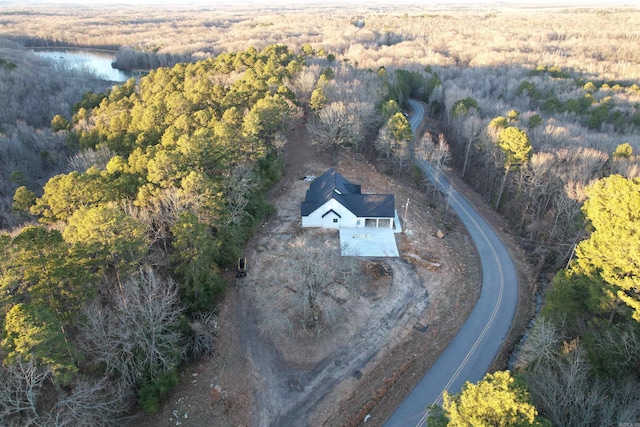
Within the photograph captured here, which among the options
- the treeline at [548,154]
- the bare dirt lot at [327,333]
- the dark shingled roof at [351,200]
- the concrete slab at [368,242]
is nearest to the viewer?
the bare dirt lot at [327,333]

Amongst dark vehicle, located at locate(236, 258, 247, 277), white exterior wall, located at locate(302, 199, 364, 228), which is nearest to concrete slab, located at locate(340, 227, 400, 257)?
white exterior wall, located at locate(302, 199, 364, 228)

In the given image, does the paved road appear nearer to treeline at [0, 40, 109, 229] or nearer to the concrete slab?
the concrete slab

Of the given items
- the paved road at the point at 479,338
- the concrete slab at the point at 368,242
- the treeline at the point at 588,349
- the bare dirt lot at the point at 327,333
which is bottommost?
the paved road at the point at 479,338

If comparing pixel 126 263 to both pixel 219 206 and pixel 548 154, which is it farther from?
pixel 548 154

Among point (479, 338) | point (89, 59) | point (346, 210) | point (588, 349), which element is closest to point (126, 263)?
point (346, 210)

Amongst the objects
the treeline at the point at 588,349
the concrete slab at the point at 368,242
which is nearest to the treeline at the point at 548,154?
the treeline at the point at 588,349

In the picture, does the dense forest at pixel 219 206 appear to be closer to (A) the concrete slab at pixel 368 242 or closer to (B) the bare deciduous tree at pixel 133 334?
(B) the bare deciduous tree at pixel 133 334
